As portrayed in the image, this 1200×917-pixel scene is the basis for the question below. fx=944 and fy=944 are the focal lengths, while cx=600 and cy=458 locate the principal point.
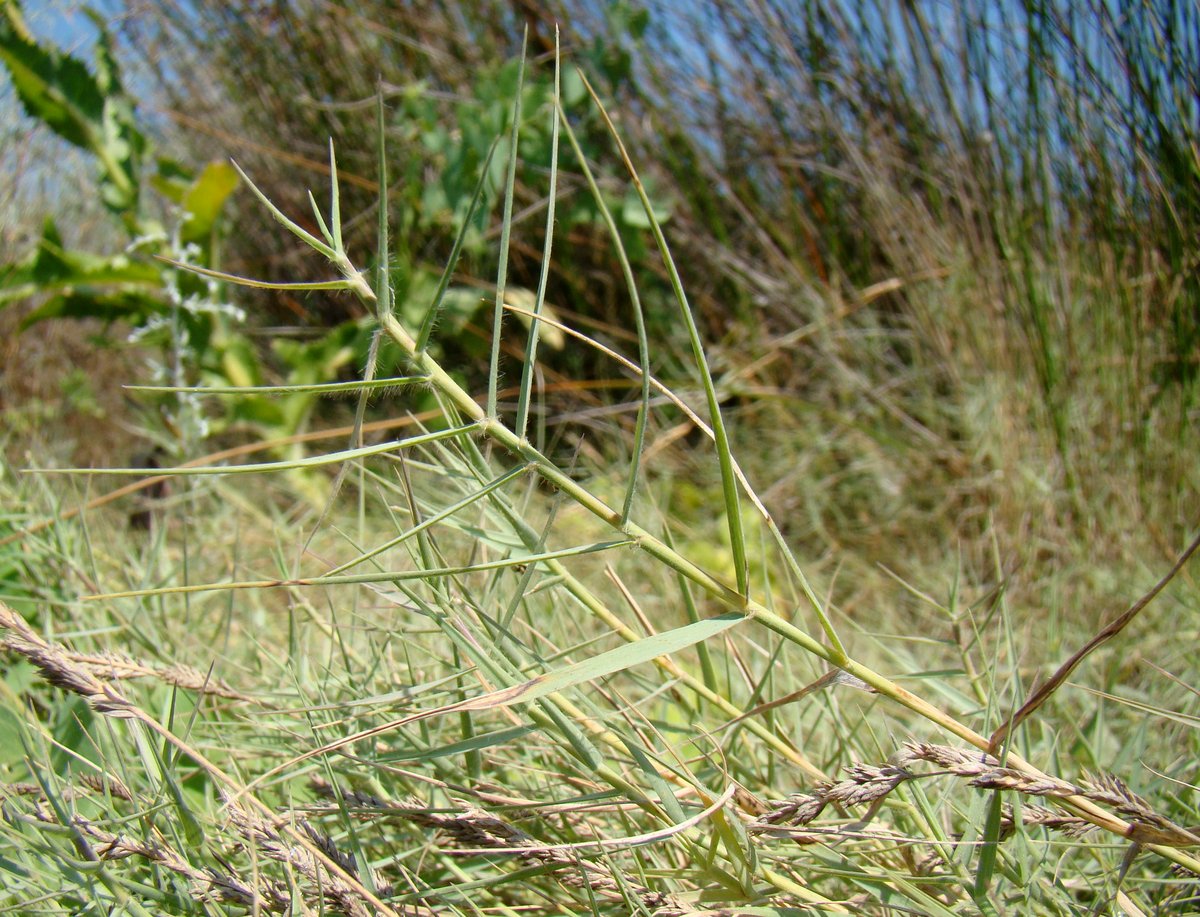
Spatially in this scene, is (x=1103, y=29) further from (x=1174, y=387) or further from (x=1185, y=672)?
(x=1185, y=672)

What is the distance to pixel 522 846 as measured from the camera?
45cm

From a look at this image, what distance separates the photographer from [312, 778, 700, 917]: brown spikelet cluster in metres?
0.45

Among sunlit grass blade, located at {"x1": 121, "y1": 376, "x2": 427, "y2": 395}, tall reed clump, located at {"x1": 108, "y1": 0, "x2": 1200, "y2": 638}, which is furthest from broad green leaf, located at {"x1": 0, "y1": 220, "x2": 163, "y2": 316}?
sunlit grass blade, located at {"x1": 121, "y1": 376, "x2": 427, "y2": 395}

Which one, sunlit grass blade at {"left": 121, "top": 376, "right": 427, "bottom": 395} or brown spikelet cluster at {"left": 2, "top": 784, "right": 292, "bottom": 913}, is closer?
sunlit grass blade at {"left": 121, "top": 376, "right": 427, "bottom": 395}

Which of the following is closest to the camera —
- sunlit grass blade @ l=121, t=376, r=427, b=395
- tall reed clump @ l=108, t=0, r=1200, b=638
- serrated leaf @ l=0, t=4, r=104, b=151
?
sunlit grass blade @ l=121, t=376, r=427, b=395

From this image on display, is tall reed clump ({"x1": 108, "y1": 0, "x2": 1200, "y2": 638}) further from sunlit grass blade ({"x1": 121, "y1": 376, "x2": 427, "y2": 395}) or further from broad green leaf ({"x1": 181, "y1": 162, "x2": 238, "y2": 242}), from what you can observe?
sunlit grass blade ({"x1": 121, "y1": 376, "x2": 427, "y2": 395})

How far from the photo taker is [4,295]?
1.71m

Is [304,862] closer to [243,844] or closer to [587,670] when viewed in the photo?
[243,844]

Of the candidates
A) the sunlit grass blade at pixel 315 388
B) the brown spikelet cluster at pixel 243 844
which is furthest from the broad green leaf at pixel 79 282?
the sunlit grass blade at pixel 315 388

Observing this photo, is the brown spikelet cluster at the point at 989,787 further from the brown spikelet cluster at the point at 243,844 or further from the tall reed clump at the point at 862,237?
the tall reed clump at the point at 862,237

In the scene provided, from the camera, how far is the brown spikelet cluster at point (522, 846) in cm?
45

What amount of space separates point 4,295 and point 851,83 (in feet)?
5.31

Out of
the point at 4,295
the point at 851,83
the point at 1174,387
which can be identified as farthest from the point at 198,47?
the point at 1174,387

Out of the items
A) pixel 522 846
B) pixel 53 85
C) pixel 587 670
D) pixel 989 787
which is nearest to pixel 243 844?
pixel 522 846
